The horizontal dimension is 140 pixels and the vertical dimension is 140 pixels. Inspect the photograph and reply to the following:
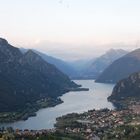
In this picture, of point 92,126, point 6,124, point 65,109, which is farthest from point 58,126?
point 65,109

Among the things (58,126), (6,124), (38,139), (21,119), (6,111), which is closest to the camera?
(38,139)

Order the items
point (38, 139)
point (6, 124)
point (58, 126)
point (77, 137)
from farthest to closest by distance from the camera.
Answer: point (6, 124) < point (58, 126) < point (77, 137) < point (38, 139)

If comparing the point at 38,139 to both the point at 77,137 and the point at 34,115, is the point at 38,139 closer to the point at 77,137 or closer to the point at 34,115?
the point at 77,137

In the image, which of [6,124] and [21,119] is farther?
[21,119]

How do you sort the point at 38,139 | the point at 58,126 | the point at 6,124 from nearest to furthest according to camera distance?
the point at 38,139
the point at 58,126
the point at 6,124

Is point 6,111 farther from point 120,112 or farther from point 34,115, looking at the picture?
point 120,112

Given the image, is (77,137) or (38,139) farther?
(77,137)

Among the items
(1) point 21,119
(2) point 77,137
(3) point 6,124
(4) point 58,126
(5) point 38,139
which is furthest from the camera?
(1) point 21,119

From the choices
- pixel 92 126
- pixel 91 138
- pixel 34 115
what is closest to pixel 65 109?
pixel 34 115
